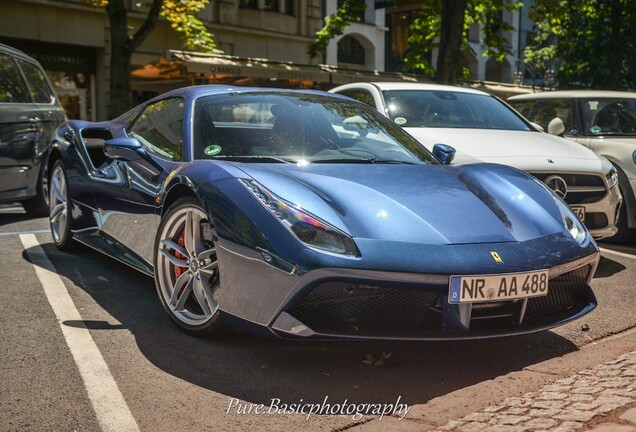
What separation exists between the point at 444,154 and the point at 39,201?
17.6 feet

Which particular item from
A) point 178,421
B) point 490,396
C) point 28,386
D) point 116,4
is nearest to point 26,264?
point 28,386

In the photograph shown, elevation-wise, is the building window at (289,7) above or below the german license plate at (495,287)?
above

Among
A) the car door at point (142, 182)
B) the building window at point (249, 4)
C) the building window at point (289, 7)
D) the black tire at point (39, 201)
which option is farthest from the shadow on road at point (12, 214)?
the building window at point (289, 7)

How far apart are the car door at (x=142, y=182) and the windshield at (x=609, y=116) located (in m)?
4.91

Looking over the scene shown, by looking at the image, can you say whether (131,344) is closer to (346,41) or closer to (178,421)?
(178,421)

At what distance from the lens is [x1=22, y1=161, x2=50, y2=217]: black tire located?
8.99m

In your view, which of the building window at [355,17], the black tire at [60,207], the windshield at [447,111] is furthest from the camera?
the building window at [355,17]

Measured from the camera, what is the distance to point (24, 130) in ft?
28.5

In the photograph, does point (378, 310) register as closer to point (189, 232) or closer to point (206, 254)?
point (206, 254)

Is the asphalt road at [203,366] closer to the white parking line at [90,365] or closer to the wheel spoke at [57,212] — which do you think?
the white parking line at [90,365]

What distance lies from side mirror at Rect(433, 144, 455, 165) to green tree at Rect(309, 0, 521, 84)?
1434 cm

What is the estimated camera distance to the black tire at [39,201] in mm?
8992

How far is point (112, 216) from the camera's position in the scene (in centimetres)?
545

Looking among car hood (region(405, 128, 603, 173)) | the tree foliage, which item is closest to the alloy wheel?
car hood (region(405, 128, 603, 173))
